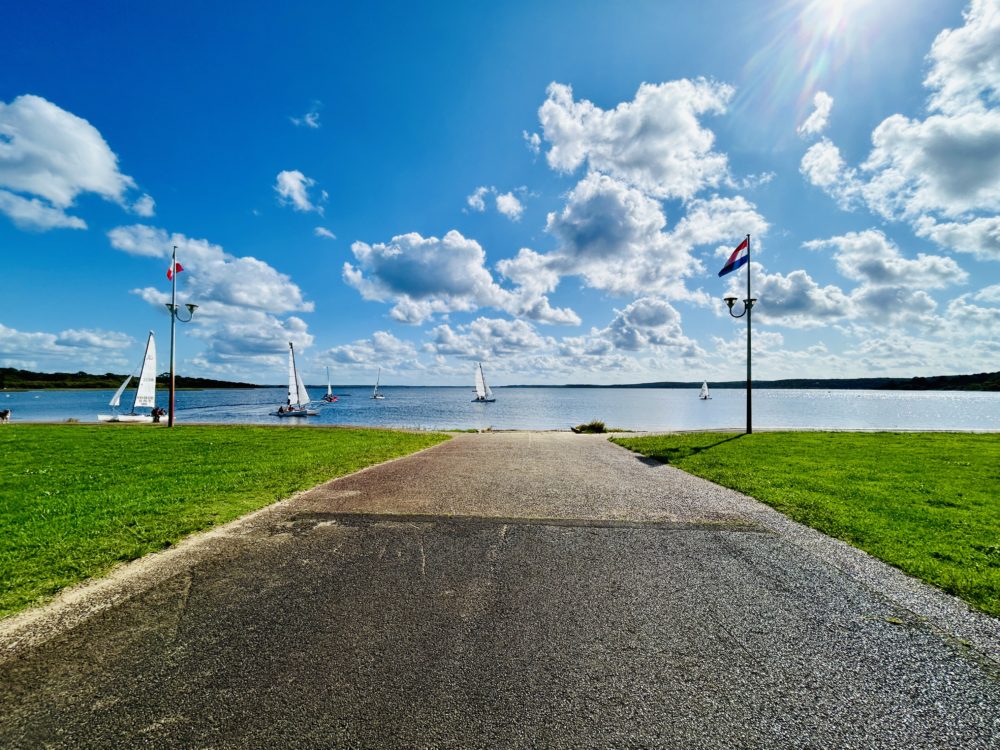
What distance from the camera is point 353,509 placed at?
7.25 meters

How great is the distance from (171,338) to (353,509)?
80.1ft

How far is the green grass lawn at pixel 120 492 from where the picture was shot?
495 cm

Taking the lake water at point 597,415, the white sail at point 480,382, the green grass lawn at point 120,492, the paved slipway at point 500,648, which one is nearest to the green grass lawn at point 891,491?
the paved slipway at point 500,648

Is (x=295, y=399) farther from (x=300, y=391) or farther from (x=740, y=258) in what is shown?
(x=740, y=258)

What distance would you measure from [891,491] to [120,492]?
14.8 metres

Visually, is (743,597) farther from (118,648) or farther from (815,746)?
(118,648)

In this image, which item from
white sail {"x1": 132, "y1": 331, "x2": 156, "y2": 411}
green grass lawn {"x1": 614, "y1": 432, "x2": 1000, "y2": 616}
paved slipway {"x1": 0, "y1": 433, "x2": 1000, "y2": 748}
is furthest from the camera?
white sail {"x1": 132, "y1": 331, "x2": 156, "y2": 411}

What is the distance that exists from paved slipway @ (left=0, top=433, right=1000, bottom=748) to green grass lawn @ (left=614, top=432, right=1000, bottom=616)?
652 mm

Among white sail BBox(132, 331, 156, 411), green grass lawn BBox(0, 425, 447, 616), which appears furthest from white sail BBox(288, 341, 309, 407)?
green grass lawn BBox(0, 425, 447, 616)

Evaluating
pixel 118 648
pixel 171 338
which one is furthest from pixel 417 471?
pixel 171 338

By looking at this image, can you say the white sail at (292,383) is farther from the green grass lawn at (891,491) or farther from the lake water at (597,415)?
the green grass lawn at (891,491)

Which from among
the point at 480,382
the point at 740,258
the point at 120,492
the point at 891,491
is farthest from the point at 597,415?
the point at 120,492

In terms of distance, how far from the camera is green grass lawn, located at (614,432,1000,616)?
5199 millimetres

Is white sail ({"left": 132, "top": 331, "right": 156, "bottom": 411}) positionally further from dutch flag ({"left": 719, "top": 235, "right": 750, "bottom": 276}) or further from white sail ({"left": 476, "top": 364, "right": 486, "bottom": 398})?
white sail ({"left": 476, "top": 364, "right": 486, "bottom": 398})
